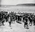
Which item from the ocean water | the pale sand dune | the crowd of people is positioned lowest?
the pale sand dune

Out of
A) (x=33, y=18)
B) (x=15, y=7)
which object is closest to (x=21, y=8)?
(x=15, y=7)

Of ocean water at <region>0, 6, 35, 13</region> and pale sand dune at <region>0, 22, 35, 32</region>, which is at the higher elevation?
ocean water at <region>0, 6, 35, 13</region>

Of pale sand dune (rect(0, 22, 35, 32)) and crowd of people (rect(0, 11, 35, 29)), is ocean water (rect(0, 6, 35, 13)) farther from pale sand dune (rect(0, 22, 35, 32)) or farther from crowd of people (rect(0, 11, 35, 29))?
pale sand dune (rect(0, 22, 35, 32))

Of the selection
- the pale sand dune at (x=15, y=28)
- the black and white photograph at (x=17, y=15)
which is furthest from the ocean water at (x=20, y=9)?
the pale sand dune at (x=15, y=28)

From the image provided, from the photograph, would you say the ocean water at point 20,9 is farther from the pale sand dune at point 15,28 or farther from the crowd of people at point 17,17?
the pale sand dune at point 15,28

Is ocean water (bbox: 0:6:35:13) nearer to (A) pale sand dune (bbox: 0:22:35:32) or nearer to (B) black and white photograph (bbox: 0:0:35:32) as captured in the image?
(B) black and white photograph (bbox: 0:0:35:32)

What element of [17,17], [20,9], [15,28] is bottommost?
[15,28]

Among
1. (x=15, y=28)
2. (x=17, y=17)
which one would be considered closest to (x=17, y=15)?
(x=17, y=17)

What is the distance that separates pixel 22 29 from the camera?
28.8 inches

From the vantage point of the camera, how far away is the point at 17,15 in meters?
0.76

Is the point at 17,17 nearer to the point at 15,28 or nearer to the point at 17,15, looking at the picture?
the point at 17,15

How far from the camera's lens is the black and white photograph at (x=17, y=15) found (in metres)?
0.74

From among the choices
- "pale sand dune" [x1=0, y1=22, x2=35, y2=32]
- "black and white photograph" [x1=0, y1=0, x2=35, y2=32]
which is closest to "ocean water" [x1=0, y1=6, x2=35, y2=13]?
"black and white photograph" [x1=0, y1=0, x2=35, y2=32]

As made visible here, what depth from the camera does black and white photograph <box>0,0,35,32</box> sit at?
0.74m
